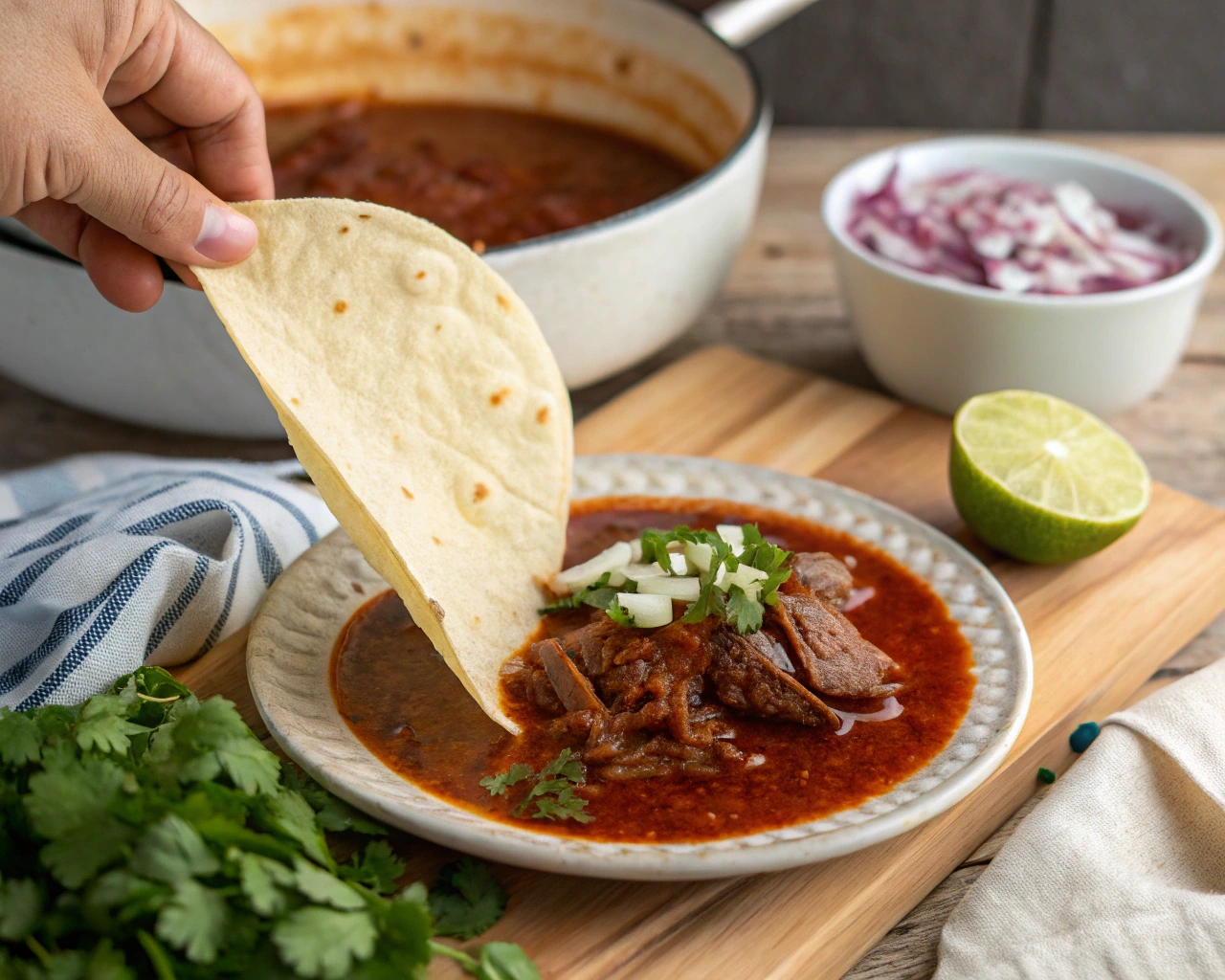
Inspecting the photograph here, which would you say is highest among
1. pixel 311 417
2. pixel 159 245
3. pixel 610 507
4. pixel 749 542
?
pixel 159 245

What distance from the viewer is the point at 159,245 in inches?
85.9

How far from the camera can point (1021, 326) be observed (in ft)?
10.3

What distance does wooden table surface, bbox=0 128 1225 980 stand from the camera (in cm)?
341

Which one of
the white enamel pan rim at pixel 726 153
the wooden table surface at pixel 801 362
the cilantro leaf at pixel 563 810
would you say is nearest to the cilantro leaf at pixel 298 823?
the cilantro leaf at pixel 563 810

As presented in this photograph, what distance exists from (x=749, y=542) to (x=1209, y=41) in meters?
3.98

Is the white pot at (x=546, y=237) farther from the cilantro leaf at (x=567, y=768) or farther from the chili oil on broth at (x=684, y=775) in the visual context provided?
the cilantro leaf at (x=567, y=768)

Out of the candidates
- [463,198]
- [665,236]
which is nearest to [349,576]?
[665,236]

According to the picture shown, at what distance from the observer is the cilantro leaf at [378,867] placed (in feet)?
6.34

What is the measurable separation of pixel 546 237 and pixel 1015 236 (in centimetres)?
127

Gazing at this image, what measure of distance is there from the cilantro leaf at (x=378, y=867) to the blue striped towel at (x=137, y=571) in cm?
68

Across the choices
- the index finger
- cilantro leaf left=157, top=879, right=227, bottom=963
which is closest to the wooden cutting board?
cilantro leaf left=157, top=879, right=227, bottom=963

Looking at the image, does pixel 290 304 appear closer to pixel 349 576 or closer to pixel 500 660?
pixel 349 576

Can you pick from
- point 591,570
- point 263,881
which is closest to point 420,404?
point 591,570

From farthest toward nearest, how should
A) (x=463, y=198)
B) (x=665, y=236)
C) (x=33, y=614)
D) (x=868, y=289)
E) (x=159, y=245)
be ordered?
1. (x=463, y=198)
2. (x=868, y=289)
3. (x=665, y=236)
4. (x=33, y=614)
5. (x=159, y=245)
